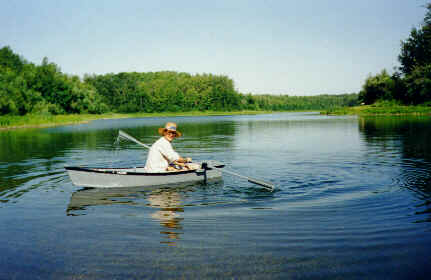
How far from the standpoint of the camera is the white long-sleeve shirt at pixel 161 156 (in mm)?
12008

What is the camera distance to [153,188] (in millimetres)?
11977

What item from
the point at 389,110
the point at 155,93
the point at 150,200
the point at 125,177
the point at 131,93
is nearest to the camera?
the point at 150,200

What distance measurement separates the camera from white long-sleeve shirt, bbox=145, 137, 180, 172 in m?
12.0

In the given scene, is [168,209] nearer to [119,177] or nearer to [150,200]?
[150,200]

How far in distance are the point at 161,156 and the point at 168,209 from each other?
3.05 m

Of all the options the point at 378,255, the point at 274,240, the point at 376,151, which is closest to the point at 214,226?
the point at 274,240

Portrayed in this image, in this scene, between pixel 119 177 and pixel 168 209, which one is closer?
pixel 168 209

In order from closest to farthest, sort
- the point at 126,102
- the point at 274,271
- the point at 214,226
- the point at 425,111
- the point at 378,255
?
the point at 274,271 < the point at 378,255 < the point at 214,226 < the point at 425,111 < the point at 126,102

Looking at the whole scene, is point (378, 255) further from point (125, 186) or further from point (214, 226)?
point (125, 186)

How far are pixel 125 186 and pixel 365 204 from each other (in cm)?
706

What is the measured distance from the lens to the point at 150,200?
10523mm

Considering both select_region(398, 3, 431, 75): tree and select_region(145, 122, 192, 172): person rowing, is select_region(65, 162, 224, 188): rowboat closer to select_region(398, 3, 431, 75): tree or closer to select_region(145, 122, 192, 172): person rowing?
select_region(145, 122, 192, 172): person rowing

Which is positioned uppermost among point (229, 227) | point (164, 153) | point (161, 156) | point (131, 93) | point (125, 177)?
point (131, 93)

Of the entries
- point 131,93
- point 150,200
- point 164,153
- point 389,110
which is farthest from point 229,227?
point 131,93
